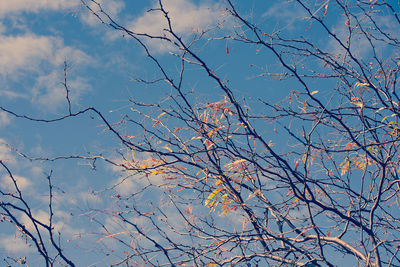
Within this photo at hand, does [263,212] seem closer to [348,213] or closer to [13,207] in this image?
[348,213]

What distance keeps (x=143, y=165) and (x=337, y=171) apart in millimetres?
1858

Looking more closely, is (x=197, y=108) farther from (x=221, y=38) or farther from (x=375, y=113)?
(x=375, y=113)

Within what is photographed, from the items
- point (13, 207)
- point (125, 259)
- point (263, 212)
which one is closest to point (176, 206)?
point (125, 259)

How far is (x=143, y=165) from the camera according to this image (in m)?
2.80

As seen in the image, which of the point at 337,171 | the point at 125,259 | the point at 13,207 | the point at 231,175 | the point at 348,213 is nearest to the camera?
the point at 13,207

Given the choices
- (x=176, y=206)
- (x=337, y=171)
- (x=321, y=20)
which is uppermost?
(x=321, y=20)

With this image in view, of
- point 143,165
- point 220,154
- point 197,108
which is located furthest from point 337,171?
point 143,165

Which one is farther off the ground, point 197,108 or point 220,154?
point 197,108

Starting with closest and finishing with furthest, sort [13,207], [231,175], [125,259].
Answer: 1. [13,207]
2. [231,175]
3. [125,259]

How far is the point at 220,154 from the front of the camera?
2941 millimetres

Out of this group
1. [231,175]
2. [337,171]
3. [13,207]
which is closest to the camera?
[13,207]

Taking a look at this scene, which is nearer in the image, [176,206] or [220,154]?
[220,154]

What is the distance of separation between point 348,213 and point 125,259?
196 centimetres

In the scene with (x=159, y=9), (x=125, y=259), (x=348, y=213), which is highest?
(x=159, y=9)
